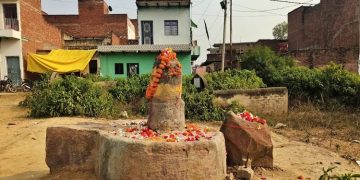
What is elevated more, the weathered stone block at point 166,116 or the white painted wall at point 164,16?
the white painted wall at point 164,16

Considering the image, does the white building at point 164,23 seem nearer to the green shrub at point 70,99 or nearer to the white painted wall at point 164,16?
the white painted wall at point 164,16

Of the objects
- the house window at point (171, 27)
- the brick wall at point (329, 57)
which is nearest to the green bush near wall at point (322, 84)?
the brick wall at point (329, 57)

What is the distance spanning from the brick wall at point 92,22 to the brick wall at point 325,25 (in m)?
14.9

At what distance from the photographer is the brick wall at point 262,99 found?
1329cm

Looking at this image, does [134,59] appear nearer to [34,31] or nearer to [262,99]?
[34,31]

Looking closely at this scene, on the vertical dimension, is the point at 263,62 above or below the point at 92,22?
below

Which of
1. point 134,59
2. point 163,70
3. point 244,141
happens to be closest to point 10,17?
point 134,59

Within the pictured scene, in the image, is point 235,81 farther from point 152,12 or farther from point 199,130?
point 152,12

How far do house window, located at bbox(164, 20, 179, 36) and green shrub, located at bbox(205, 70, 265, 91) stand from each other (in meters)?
11.1

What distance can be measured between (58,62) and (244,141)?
A: 1716 centimetres

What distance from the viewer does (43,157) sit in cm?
767

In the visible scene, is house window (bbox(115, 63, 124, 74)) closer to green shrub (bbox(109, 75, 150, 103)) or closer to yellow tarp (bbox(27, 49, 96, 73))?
yellow tarp (bbox(27, 49, 96, 73))

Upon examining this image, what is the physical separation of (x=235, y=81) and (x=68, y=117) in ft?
22.2

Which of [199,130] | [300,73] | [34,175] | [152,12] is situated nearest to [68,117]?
[34,175]
